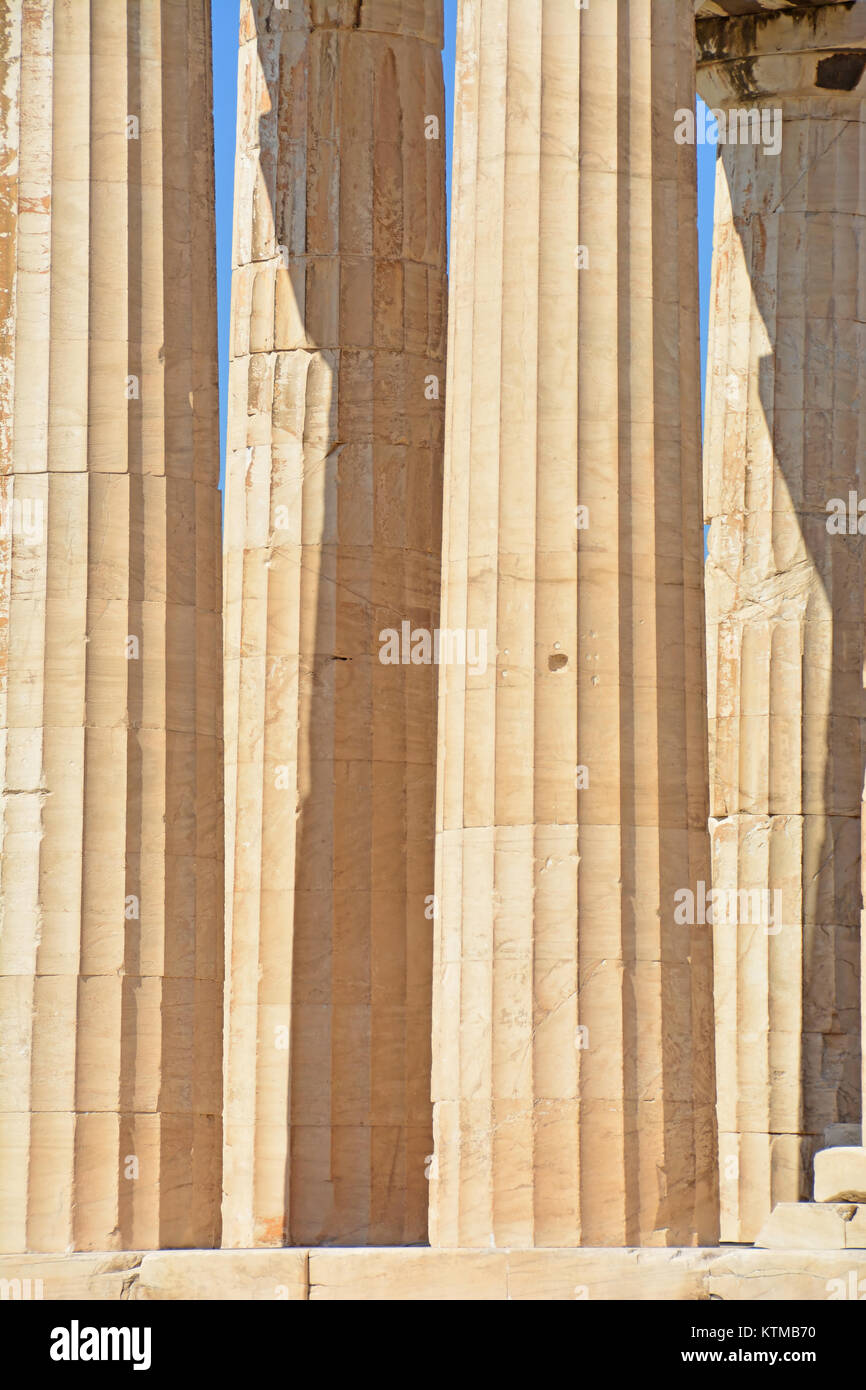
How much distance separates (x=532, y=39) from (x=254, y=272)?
50.9ft

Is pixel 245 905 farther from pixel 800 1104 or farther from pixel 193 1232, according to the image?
pixel 800 1104

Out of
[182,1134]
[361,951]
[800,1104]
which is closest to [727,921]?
[800,1104]

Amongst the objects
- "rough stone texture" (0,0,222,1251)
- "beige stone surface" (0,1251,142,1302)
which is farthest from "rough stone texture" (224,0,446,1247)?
"beige stone surface" (0,1251,142,1302)

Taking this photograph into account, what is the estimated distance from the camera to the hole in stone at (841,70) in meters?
84.9

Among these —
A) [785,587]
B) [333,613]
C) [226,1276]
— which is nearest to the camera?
[226,1276]

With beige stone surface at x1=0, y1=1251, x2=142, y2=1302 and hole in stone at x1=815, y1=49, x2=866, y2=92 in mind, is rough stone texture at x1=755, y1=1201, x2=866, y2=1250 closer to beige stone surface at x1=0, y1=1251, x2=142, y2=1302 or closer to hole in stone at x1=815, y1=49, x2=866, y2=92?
beige stone surface at x1=0, y1=1251, x2=142, y2=1302

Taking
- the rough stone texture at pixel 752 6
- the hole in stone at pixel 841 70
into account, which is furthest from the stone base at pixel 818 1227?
the rough stone texture at pixel 752 6

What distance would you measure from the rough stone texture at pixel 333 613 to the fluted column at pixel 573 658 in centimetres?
1005

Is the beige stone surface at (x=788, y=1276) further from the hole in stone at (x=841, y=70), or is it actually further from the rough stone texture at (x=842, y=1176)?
the hole in stone at (x=841, y=70)

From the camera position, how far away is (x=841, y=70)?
84938 millimetres

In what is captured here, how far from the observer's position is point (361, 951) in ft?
224

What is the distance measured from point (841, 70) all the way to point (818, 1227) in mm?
42927

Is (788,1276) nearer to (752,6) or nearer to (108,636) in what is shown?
(108,636)

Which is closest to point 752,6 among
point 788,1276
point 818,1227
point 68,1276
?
point 818,1227
